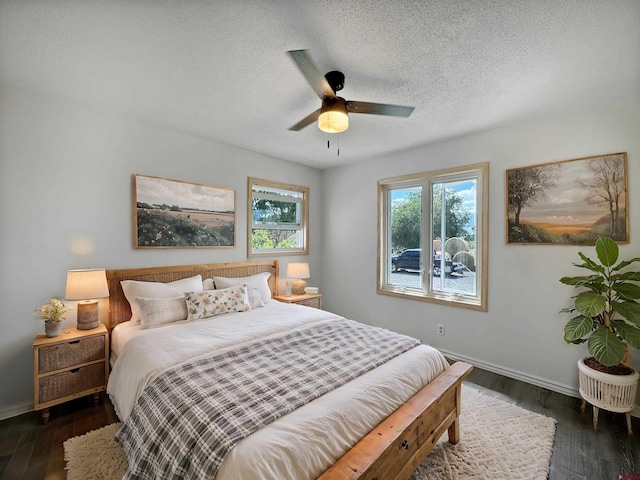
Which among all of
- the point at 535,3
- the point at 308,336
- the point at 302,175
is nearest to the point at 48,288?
the point at 308,336

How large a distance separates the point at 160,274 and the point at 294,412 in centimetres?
238

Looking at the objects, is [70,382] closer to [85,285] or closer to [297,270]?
[85,285]

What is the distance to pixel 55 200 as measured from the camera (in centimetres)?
252

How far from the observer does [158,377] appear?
1701 millimetres

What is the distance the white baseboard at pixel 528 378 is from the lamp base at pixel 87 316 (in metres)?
3.79

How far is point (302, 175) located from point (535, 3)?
3415 mm

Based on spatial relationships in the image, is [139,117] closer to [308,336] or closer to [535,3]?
[308,336]

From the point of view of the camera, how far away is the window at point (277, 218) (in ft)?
13.3

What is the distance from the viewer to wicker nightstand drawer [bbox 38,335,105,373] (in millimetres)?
2209

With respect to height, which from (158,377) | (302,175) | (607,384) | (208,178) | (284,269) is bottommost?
(607,384)

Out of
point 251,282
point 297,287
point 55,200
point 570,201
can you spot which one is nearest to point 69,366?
point 55,200

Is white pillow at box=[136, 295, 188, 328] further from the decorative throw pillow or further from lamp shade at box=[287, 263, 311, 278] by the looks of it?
lamp shade at box=[287, 263, 311, 278]

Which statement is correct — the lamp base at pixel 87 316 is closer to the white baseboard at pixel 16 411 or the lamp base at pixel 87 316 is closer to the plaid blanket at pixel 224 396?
the white baseboard at pixel 16 411

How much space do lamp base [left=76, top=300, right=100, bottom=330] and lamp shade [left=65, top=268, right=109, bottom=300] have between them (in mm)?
211
